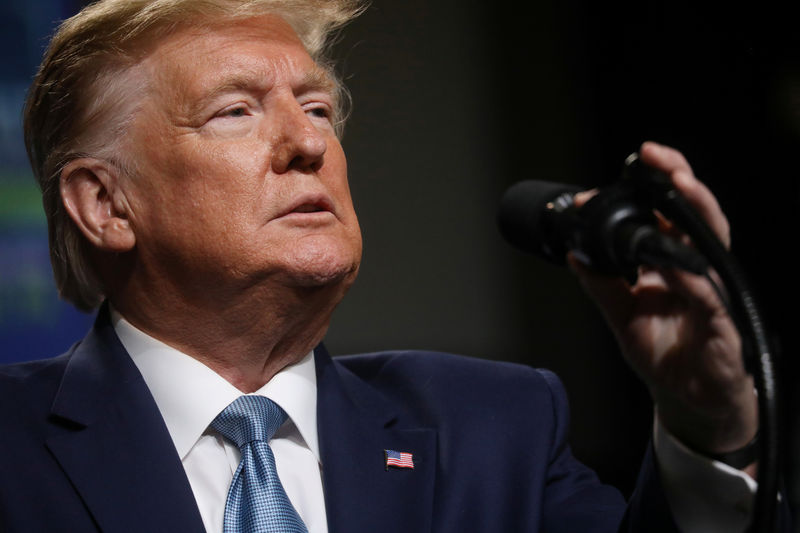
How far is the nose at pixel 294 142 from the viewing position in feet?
5.08

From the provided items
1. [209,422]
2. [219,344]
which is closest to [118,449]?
[209,422]

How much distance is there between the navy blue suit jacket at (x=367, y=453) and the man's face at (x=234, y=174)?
0.24m

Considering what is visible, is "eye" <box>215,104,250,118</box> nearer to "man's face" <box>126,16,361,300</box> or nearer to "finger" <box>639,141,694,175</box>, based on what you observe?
"man's face" <box>126,16,361,300</box>

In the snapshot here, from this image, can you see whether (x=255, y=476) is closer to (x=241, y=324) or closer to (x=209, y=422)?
(x=209, y=422)

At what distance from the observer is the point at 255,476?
1.46m

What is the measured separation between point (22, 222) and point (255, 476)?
1194 millimetres

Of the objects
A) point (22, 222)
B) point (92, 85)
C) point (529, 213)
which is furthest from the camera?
point (22, 222)

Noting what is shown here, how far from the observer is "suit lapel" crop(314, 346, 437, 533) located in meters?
1.52

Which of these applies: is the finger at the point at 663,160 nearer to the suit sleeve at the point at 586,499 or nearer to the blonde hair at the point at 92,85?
the suit sleeve at the point at 586,499

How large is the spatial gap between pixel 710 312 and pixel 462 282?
1681 millimetres

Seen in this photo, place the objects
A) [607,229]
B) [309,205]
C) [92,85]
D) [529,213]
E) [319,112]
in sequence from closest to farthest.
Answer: [607,229], [529,213], [309,205], [92,85], [319,112]

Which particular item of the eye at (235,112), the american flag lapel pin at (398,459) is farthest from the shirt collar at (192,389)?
the eye at (235,112)

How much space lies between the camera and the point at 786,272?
85.0 inches

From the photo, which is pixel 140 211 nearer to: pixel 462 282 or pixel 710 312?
pixel 710 312
